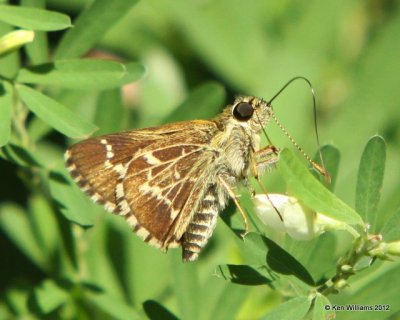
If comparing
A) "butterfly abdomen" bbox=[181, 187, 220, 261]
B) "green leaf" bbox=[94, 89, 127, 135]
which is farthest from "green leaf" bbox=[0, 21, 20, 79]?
"butterfly abdomen" bbox=[181, 187, 220, 261]

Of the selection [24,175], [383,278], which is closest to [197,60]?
[24,175]

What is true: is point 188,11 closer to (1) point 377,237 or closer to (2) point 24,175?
(2) point 24,175

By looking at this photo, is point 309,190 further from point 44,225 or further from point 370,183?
point 44,225

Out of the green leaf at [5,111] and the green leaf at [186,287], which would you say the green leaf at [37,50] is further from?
the green leaf at [186,287]

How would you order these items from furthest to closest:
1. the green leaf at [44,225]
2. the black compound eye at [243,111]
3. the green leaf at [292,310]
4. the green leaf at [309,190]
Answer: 1. the green leaf at [44,225]
2. the black compound eye at [243,111]
3. the green leaf at [292,310]
4. the green leaf at [309,190]

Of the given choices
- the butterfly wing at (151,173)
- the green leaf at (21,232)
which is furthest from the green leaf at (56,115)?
the green leaf at (21,232)

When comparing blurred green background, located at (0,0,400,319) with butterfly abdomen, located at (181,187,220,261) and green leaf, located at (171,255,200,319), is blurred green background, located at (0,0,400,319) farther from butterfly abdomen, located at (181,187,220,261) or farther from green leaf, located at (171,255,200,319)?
butterfly abdomen, located at (181,187,220,261)
